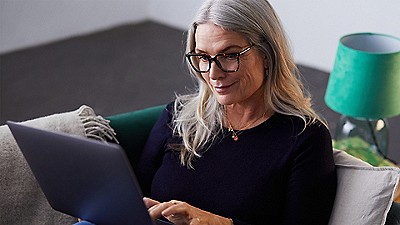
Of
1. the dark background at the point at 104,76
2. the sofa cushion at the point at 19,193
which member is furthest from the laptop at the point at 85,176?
the dark background at the point at 104,76

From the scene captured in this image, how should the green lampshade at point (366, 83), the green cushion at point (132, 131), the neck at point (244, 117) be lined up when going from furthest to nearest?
1. the green lampshade at point (366, 83)
2. the green cushion at point (132, 131)
3. the neck at point (244, 117)

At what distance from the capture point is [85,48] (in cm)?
504

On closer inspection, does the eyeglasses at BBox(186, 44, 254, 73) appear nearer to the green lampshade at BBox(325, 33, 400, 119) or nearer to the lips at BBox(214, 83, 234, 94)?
the lips at BBox(214, 83, 234, 94)

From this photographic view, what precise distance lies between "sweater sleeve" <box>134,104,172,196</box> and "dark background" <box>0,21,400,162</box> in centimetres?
170

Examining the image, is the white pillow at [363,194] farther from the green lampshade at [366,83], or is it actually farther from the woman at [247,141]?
the green lampshade at [366,83]

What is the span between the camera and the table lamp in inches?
106

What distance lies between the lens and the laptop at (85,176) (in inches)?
63.4

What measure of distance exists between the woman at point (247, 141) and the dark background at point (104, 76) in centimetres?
175

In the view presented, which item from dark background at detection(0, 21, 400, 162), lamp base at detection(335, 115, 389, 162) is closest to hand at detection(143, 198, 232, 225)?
lamp base at detection(335, 115, 389, 162)

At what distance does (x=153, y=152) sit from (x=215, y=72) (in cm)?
40

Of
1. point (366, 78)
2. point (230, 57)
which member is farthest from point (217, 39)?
point (366, 78)

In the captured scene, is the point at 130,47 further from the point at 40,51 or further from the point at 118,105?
the point at 118,105

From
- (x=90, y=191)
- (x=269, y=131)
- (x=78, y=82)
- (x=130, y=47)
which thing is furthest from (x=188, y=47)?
(x=130, y=47)

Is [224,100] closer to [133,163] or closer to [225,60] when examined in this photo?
[225,60]
